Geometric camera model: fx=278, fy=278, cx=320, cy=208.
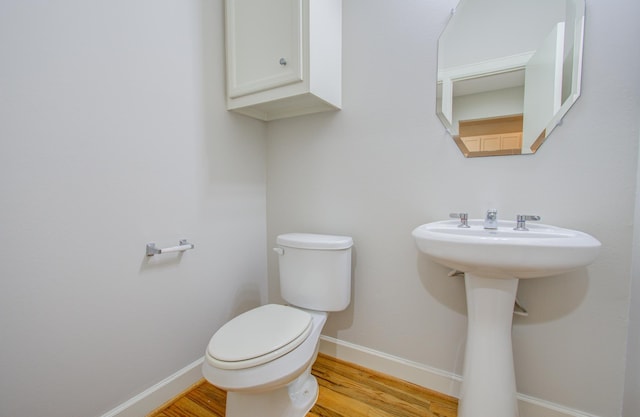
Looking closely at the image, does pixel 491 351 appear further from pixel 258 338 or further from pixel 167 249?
pixel 167 249

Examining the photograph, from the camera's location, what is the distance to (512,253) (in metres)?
0.80

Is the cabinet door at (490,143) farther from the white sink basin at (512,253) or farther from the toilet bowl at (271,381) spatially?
the toilet bowl at (271,381)

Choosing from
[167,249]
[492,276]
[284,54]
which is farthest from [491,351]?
[284,54]

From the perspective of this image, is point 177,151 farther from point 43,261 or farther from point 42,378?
point 42,378

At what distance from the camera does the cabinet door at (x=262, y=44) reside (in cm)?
123

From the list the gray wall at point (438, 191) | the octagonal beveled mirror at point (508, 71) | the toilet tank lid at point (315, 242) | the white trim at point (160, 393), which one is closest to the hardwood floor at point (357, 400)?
the white trim at point (160, 393)

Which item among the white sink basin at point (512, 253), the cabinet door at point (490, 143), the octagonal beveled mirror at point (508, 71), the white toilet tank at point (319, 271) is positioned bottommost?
the white toilet tank at point (319, 271)

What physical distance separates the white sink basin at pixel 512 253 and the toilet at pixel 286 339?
1.74 ft

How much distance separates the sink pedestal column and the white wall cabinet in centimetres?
107

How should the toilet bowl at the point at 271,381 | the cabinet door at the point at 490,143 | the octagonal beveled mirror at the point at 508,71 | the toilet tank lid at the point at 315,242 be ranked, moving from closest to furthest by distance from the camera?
the toilet bowl at the point at 271,381, the octagonal beveled mirror at the point at 508,71, the cabinet door at the point at 490,143, the toilet tank lid at the point at 315,242

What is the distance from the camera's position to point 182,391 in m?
1.32

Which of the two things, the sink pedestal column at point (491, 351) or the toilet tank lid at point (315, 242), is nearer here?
the sink pedestal column at point (491, 351)

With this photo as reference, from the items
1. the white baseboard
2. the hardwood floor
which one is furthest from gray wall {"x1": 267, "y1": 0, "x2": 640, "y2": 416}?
the hardwood floor

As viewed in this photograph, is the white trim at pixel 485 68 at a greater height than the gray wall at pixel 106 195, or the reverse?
the white trim at pixel 485 68
